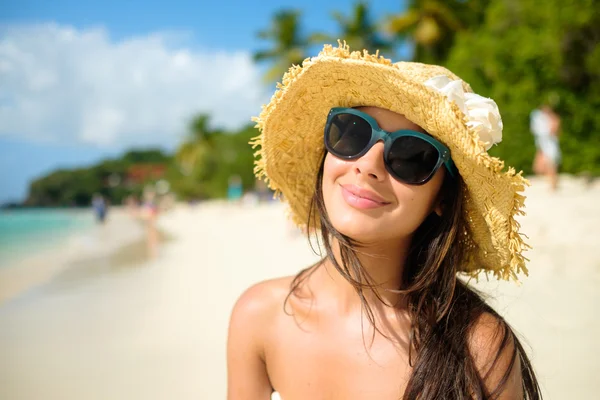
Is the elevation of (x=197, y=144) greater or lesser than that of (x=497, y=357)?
greater

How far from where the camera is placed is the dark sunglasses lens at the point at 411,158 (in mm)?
1409

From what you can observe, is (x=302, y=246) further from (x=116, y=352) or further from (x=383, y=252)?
(x=383, y=252)

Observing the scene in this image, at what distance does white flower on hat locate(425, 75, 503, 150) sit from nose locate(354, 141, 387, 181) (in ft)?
0.79

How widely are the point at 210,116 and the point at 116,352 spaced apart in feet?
160

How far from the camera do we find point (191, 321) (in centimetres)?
533

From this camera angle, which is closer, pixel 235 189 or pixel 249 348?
pixel 249 348

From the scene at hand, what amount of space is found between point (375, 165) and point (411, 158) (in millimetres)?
112

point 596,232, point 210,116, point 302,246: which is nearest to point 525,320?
point 596,232

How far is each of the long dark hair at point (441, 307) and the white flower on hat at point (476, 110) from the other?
0.21 m

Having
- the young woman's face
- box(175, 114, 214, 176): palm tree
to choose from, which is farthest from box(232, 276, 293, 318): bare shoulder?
box(175, 114, 214, 176): palm tree

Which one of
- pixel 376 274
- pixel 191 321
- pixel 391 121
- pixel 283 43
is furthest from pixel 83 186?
pixel 391 121

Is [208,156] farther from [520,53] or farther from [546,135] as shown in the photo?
[546,135]

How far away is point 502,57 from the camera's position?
1288cm

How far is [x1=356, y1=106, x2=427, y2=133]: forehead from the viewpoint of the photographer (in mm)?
1474
